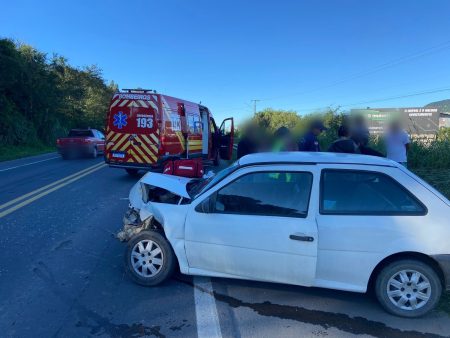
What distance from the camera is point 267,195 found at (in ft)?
13.1

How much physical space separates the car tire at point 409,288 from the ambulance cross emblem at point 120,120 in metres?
9.53

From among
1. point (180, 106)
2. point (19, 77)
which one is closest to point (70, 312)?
point (180, 106)

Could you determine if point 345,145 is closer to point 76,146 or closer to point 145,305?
point 145,305

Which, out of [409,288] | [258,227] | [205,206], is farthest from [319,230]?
[205,206]

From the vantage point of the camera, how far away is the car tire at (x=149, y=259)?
423 centimetres

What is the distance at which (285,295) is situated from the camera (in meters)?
4.10

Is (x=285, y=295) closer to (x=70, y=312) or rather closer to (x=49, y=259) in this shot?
(x=70, y=312)

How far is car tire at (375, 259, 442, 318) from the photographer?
367 cm

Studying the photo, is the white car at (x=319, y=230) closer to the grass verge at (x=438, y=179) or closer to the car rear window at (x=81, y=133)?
the grass verge at (x=438, y=179)

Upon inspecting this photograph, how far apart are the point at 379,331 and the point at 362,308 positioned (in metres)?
0.43

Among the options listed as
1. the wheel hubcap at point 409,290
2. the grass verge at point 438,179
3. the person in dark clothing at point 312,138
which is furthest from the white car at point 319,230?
the grass verge at point 438,179

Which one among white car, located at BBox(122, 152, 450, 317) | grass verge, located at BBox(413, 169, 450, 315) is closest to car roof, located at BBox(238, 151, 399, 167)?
white car, located at BBox(122, 152, 450, 317)

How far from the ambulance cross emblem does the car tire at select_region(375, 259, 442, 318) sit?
31.3 feet

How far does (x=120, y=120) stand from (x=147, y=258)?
824 centimetres
